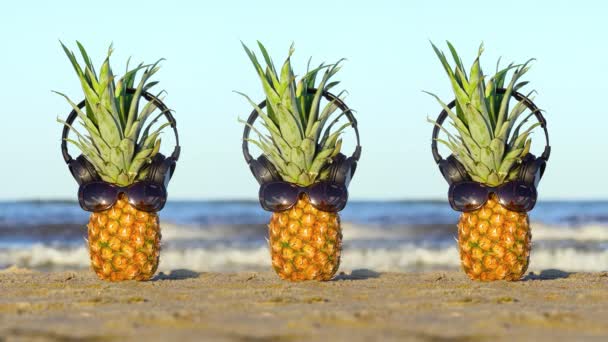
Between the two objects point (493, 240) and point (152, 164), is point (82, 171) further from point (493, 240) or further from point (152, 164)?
point (493, 240)

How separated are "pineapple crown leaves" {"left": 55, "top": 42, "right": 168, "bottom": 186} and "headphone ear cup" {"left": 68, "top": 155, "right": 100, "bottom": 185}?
0.12 ft

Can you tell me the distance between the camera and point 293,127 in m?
7.37

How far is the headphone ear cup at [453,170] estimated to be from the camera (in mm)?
7461

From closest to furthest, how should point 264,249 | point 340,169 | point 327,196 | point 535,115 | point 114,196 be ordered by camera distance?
point 327,196
point 340,169
point 114,196
point 535,115
point 264,249

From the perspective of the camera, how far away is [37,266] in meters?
15.5

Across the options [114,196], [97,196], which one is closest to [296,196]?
[114,196]

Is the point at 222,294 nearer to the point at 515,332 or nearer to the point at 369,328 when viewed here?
the point at 369,328

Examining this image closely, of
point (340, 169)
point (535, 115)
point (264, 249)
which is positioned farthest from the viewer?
point (264, 249)

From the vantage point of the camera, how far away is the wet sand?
4.53 m

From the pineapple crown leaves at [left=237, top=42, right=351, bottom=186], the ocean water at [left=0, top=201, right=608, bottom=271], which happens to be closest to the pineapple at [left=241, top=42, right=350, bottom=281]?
the pineapple crown leaves at [left=237, top=42, right=351, bottom=186]

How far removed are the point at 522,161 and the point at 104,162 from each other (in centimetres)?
321

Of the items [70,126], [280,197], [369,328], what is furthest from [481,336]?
[70,126]

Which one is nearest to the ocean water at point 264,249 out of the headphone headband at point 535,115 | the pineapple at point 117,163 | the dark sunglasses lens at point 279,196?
the pineapple at point 117,163

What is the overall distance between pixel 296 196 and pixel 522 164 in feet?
5.72
